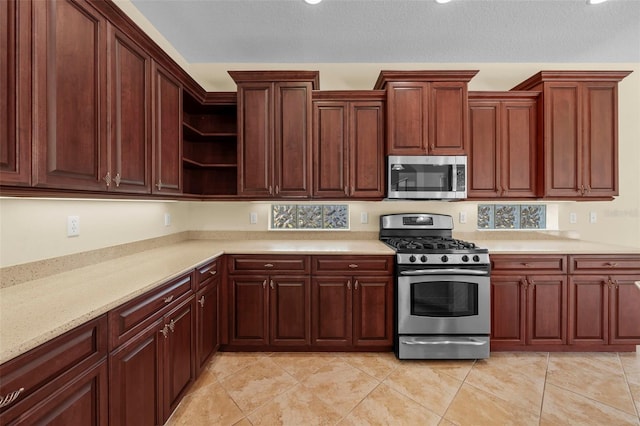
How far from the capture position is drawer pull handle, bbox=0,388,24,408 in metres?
0.80

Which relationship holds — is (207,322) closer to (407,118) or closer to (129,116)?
(129,116)

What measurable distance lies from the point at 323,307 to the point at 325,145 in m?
1.58

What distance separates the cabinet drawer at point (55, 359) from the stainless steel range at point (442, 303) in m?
2.07

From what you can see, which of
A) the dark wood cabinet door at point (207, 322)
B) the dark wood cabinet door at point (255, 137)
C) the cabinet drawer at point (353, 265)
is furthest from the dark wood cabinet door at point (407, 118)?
the dark wood cabinet door at point (207, 322)

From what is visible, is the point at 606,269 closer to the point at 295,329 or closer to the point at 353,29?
the point at 295,329

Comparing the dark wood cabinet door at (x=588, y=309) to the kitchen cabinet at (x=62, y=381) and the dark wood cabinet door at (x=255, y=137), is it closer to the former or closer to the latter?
the dark wood cabinet door at (x=255, y=137)

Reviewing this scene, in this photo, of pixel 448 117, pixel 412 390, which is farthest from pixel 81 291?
pixel 448 117

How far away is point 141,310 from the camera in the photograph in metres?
Result: 1.40

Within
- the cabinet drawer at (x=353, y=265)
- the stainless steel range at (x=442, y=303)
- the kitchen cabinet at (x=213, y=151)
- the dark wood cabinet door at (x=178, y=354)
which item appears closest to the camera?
the dark wood cabinet door at (x=178, y=354)

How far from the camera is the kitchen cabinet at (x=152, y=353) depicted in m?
1.27

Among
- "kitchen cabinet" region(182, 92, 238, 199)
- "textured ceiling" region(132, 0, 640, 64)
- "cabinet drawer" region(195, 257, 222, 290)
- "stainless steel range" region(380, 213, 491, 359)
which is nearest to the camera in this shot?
"cabinet drawer" region(195, 257, 222, 290)

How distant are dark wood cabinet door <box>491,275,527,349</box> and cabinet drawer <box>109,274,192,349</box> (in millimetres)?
2593

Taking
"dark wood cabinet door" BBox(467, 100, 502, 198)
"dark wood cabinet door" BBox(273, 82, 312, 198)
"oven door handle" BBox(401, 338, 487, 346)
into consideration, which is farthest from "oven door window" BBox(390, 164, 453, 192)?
"oven door handle" BBox(401, 338, 487, 346)

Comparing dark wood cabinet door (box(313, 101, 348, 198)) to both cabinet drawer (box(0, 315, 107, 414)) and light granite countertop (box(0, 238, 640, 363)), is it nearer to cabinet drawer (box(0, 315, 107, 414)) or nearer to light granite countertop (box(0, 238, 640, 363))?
light granite countertop (box(0, 238, 640, 363))
